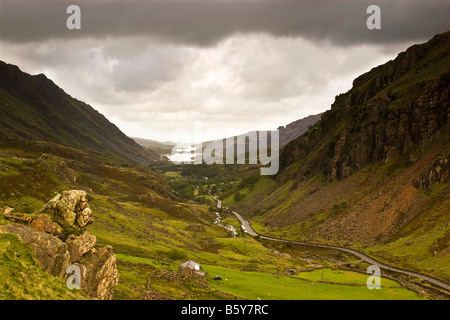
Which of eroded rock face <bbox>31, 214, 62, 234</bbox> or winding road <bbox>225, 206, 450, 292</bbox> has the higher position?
eroded rock face <bbox>31, 214, 62, 234</bbox>

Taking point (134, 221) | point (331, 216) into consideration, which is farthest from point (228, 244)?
point (331, 216)

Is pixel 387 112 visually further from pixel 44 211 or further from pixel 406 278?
pixel 44 211

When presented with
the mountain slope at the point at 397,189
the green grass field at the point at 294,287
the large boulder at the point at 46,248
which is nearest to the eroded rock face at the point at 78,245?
the large boulder at the point at 46,248

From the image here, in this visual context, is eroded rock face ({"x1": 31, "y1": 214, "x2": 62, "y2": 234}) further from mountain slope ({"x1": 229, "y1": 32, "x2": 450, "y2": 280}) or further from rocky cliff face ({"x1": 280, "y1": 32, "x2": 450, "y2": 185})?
rocky cliff face ({"x1": 280, "y1": 32, "x2": 450, "y2": 185})

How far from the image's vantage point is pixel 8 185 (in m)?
104

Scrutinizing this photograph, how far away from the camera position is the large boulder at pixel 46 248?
39.1 meters

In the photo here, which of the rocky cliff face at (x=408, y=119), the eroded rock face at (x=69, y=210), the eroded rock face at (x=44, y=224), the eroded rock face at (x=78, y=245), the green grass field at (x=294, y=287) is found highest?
the rocky cliff face at (x=408, y=119)

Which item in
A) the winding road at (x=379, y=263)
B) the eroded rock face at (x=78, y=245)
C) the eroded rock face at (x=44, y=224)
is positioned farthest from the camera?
the winding road at (x=379, y=263)

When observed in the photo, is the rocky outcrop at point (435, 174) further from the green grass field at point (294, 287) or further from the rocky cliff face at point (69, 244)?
the rocky cliff face at point (69, 244)

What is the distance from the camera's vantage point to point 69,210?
5103 cm

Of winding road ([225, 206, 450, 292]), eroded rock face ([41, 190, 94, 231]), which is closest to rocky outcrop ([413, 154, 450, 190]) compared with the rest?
winding road ([225, 206, 450, 292])

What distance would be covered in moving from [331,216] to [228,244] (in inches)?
2367

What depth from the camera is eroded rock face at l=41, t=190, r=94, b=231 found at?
50375mm

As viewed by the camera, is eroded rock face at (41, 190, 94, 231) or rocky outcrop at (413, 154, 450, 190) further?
rocky outcrop at (413, 154, 450, 190)
